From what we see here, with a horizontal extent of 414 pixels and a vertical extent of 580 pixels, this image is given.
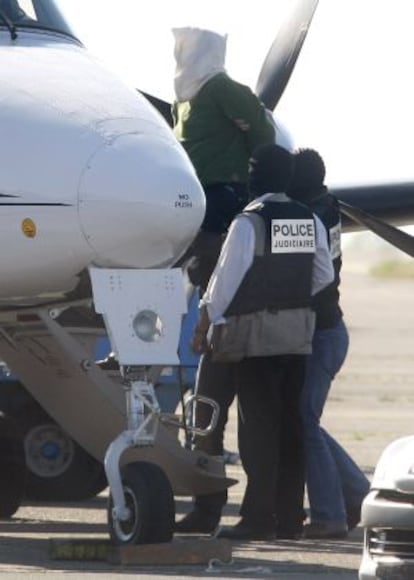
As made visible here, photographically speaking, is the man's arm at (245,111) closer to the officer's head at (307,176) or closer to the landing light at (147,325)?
the officer's head at (307,176)

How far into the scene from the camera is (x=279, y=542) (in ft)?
42.3

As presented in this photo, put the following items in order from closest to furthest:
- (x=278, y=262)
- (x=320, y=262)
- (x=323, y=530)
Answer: (x=278, y=262), (x=320, y=262), (x=323, y=530)

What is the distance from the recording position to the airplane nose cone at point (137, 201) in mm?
11555

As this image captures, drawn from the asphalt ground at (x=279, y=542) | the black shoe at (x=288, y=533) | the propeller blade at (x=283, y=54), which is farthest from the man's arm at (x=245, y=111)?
the propeller blade at (x=283, y=54)

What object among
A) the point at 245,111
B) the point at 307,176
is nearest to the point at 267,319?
the point at 307,176

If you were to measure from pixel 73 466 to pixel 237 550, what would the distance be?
10.9 ft

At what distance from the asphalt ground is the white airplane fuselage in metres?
1.52

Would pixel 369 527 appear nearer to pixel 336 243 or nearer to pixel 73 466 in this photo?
pixel 336 243

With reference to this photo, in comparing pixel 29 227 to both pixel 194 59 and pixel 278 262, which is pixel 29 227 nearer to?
pixel 278 262

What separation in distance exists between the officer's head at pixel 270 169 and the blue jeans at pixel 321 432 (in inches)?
44.1

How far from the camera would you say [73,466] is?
15625 millimetres

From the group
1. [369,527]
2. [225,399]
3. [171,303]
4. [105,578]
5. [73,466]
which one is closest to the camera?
[369,527]

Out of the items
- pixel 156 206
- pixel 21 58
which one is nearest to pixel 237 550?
pixel 156 206

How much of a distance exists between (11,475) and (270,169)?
2657 millimetres
